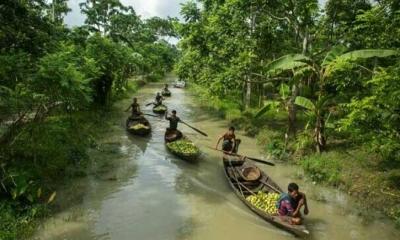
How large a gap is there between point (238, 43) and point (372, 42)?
21.6 feet

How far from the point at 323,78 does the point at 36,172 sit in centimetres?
1050

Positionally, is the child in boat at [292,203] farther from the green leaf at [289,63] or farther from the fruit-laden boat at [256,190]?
the green leaf at [289,63]

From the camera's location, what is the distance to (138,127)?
20047mm

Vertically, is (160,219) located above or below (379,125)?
below

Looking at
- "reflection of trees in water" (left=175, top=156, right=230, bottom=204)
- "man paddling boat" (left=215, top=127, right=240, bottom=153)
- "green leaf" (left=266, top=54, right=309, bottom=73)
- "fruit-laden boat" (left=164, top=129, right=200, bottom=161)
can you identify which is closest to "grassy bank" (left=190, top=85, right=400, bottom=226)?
"man paddling boat" (left=215, top=127, right=240, bottom=153)

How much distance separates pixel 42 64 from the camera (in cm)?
1082

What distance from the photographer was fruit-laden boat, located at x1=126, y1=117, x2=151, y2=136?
65.3 feet

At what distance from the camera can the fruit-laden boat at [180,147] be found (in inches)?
619

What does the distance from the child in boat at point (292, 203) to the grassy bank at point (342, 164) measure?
281cm

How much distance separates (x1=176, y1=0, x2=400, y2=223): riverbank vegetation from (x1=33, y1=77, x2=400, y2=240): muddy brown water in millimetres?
1029

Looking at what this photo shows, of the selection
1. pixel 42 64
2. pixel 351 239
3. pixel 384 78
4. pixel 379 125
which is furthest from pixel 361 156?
pixel 42 64

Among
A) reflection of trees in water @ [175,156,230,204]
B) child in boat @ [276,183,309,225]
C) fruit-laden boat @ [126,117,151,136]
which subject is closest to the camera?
child in boat @ [276,183,309,225]

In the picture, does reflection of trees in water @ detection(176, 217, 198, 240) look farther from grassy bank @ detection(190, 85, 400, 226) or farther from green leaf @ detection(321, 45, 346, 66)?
green leaf @ detection(321, 45, 346, 66)

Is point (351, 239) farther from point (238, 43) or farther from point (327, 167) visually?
point (238, 43)
